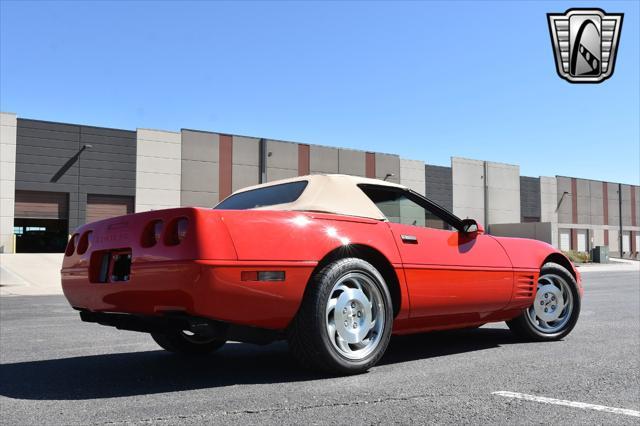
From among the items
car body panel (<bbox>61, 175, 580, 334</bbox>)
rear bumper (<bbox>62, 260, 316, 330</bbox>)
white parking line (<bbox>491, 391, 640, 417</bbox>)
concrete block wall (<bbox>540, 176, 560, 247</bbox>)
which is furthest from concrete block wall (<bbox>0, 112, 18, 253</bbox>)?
concrete block wall (<bbox>540, 176, 560, 247</bbox>)

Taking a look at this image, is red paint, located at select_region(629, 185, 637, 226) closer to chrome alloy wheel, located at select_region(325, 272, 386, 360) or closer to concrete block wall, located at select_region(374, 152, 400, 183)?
concrete block wall, located at select_region(374, 152, 400, 183)

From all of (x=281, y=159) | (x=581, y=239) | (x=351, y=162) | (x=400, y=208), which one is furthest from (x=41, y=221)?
(x=581, y=239)

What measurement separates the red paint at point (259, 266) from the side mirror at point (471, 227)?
3.4 inches

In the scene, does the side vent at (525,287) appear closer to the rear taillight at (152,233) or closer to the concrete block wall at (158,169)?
the rear taillight at (152,233)

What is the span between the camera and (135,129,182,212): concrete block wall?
1245 inches

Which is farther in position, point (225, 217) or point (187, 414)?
point (225, 217)

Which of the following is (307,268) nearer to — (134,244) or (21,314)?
(134,244)

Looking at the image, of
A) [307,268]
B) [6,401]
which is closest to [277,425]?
[307,268]

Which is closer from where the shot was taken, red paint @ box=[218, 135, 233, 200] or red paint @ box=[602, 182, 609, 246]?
red paint @ box=[218, 135, 233, 200]

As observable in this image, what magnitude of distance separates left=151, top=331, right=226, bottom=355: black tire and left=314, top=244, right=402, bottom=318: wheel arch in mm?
1540

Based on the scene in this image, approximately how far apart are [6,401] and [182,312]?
3.60 feet

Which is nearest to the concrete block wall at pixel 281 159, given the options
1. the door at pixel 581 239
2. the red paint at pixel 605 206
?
the door at pixel 581 239

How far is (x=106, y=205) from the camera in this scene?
30.9 metres

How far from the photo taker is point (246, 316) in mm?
3373
